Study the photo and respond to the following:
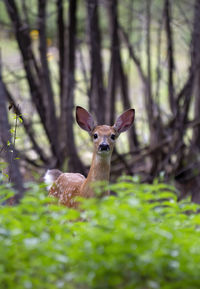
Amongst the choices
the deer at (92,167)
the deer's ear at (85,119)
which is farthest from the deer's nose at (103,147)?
the deer's ear at (85,119)

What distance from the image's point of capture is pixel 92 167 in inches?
225

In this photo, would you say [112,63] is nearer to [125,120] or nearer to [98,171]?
[125,120]

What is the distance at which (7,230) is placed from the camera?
2912 millimetres

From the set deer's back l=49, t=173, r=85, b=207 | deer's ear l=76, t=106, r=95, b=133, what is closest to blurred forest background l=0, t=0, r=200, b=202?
deer's ear l=76, t=106, r=95, b=133

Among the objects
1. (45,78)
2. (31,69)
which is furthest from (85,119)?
(31,69)

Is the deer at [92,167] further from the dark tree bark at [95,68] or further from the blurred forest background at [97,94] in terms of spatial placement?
the dark tree bark at [95,68]

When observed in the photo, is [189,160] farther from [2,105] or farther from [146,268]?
[146,268]

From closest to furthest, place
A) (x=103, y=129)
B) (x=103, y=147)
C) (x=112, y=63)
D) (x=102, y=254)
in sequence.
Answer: (x=102, y=254)
(x=103, y=147)
(x=103, y=129)
(x=112, y=63)

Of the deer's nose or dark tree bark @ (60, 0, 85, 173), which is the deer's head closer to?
the deer's nose

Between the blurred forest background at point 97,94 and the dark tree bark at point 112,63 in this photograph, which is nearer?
the blurred forest background at point 97,94

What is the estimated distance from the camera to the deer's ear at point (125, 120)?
646 cm

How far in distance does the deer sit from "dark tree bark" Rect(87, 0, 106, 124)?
2518 mm

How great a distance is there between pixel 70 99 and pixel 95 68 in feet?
2.01

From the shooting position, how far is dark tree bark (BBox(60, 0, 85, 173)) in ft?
29.8
